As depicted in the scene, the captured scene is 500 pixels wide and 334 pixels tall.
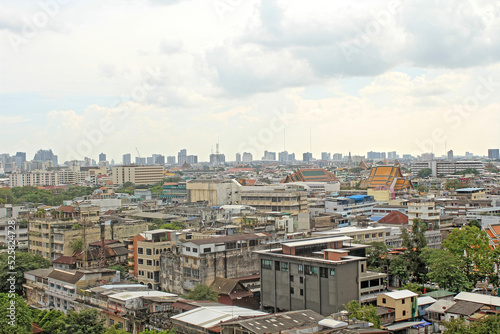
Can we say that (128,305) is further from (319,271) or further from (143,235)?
(143,235)

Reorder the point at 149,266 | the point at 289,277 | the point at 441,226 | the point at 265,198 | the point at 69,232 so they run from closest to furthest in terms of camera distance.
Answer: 1. the point at 289,277
2. the point at 149,266
3. the point at 69,232
4. the point at 441,226
5. the point at 265,198

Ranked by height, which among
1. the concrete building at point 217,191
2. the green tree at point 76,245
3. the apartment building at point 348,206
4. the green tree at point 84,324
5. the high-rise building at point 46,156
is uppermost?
the high-rise building at point 46,156

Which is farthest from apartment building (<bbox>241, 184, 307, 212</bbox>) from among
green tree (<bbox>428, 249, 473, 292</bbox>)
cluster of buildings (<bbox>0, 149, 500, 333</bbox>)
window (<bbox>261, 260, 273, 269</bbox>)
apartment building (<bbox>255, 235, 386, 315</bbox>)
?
window (<bbox>261, 260, 273, 269</bbox>)

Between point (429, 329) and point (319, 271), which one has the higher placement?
point (319, 271)

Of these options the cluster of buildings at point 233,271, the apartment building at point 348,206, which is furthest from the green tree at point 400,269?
the apartment building at point 348,206

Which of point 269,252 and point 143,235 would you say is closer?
point 269,252

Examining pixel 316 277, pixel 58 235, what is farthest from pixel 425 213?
pixel 58 235

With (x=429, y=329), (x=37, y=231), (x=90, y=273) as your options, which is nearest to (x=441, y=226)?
(x=429, y=329)

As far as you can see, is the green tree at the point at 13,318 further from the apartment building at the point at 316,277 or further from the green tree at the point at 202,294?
the apartment building at the point at 316,277
